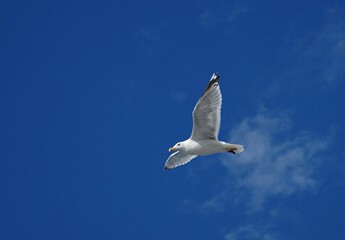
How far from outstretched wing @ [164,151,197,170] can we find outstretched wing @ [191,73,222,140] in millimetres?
2664

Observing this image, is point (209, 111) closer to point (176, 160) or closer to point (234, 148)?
point (234, 148)

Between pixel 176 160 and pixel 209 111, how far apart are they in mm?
3802

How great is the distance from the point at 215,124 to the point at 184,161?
339 centimetres

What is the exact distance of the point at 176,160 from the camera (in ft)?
87.1

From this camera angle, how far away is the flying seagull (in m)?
23.1

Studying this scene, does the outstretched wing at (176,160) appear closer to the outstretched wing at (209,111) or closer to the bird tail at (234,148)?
the bird tail at (234,148)

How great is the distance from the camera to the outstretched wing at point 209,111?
23094mm

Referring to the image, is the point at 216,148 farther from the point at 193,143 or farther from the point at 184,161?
the point at 184,161

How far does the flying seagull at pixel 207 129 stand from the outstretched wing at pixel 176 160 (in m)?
1.19

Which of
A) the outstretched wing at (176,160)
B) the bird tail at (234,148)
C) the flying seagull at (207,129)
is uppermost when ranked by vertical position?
the outstretched wing at (176,160)

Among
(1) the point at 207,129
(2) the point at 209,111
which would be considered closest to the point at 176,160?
(1) the point at 207,129

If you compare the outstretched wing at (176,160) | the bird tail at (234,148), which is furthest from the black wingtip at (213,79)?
the outstretched wing at (176,160)

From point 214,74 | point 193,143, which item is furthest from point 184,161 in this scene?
point 214,74

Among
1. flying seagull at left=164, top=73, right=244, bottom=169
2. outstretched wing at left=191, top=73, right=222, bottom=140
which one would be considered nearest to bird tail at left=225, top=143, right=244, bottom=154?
flying seagull at left=164, top=73, right=244, bottom=169
